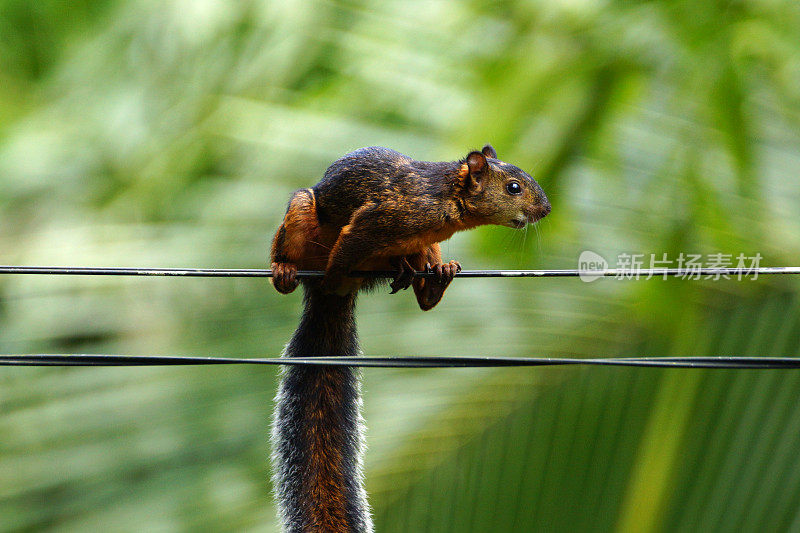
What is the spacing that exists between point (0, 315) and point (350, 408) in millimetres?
1059

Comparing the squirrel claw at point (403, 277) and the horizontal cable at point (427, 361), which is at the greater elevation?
the squirrel claw at point (403, 277)

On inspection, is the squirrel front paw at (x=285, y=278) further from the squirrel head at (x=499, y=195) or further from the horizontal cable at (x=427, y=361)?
the horizontal cable at (x=427, y=361)

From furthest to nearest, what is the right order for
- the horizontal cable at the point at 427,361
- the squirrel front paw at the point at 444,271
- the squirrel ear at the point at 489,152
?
the squirrel ear at the point at 489,152
the squirrel front paw at the point at 444,271
the horizontal cable at the point at 427,361

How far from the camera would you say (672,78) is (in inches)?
105

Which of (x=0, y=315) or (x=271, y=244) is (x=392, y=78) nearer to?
(x=271, y=244)

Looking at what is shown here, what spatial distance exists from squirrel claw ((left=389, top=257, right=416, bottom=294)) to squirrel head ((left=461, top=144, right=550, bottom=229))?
8.6 inches

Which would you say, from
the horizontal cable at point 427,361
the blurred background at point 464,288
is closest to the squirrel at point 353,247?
the blurred background at point 464,288

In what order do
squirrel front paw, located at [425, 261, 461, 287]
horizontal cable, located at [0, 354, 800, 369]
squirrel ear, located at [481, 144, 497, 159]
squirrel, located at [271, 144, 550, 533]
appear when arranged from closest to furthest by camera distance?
horizontal cable, located at [0, 354, 800, 369], squirrel, located at [271, 144, 550, 533], squirrel front paw, located at [425, 261, 461, 287], squirrel ear, located at [481, 144, 497, 159]

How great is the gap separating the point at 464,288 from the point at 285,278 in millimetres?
651

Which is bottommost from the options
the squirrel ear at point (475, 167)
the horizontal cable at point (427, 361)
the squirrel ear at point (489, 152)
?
the horizontal cable at point (427, 361)

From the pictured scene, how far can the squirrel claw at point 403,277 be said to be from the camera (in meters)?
2.41

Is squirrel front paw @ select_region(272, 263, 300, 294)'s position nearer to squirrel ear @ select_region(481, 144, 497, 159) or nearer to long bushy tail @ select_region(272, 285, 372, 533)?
long bushy tail @ select_region(272, 285, 372, 533)

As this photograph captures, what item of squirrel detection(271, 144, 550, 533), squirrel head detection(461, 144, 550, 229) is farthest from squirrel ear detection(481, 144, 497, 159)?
squirrel head detection(461, 144, 550, 229)

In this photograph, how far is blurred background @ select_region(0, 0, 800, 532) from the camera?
247 cm
